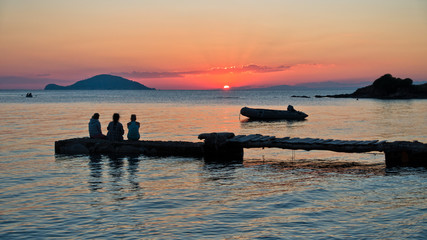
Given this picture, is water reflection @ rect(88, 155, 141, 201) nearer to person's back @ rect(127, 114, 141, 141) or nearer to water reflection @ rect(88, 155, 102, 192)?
water reflection @ rect(88, 155, 102, 192)

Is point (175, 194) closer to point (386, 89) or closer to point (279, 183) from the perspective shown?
point (279, 183)

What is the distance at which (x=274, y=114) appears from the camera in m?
56.8

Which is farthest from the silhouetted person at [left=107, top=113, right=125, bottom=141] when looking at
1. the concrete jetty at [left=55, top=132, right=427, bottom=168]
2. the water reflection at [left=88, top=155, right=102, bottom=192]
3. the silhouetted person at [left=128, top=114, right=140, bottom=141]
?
the water reflection at [left=88, top=155, right=102, bottom=192]

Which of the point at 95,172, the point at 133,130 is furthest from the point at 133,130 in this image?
the point at 95,172

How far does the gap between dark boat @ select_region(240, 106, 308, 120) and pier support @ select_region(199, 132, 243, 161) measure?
115ft

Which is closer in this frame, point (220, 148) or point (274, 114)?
point (220, 148)

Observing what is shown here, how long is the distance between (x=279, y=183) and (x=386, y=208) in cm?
436

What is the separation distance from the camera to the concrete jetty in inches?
752

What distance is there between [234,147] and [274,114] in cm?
3591

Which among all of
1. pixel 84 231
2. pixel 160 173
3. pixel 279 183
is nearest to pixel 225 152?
pixel 160 173

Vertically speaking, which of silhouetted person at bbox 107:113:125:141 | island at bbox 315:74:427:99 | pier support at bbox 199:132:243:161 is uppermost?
island at bbox 315:74:427:99

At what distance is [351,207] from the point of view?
11.9 metres

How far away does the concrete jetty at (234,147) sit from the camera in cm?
1909

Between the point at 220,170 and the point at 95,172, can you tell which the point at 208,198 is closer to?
the point at 220,170
